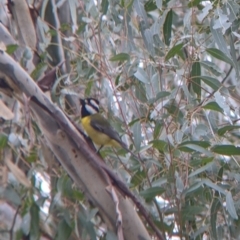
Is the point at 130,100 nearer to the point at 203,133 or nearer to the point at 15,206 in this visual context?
the point at 203,133

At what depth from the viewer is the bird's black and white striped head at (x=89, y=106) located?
2.23 meters

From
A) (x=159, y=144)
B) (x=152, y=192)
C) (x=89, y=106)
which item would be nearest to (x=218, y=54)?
(x=159, y=144)

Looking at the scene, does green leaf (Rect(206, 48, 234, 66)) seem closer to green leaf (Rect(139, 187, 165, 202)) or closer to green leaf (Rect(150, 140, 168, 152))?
green leaf (Rect(150, 140, 168, 152))

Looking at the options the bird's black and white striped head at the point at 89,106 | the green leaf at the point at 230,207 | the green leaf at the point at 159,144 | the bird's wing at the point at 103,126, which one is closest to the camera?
the green leaf at the point at 230,207

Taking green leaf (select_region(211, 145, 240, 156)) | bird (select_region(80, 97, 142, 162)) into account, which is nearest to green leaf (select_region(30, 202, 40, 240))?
bird (select_region(80, 97, 142, 162))

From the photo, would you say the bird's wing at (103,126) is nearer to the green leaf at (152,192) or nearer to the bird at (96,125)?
the bird at (96,125)

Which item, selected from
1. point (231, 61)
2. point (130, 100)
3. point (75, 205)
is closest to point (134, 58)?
point (130, 100)

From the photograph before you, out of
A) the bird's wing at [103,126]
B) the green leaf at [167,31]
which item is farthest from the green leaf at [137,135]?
the green leaf at [167,31]

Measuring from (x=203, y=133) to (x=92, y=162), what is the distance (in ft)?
1.22

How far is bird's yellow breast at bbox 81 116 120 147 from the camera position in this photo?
2.17 meters

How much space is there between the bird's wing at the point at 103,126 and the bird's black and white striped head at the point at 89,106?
2 centimetres

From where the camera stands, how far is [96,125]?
223 centimetres

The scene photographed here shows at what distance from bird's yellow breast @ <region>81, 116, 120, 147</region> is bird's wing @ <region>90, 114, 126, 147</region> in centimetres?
1

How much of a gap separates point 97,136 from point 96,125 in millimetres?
41
